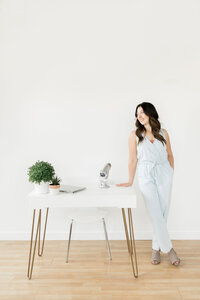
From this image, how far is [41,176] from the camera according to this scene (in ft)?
7.78

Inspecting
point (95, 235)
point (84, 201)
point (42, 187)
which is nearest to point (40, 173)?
point (42, 187)

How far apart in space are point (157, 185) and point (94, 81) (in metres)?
1.34

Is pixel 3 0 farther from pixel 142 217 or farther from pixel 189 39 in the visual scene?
pixel 142 217

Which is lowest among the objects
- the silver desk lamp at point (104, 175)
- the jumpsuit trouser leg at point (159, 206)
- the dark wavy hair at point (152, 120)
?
the jumpsuit trouser leg at point (159, 206)

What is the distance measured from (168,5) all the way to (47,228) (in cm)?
282

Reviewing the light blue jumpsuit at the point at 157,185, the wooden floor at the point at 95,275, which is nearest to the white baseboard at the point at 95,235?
the wooden floor at the point at 95,275

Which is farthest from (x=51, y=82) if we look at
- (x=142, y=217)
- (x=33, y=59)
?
(x=142, y=217)

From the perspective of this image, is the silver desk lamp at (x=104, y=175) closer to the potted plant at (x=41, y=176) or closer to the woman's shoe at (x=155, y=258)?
the potted plant at (x=41, y=176)

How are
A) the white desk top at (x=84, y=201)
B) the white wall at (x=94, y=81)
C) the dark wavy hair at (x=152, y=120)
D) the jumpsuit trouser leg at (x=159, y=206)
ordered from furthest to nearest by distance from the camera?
1. the white wall at (x=94, y=81)
2. the dark wavy hair at (x=152, y=120)
3. the jumpsuit trouser leg at (x=159, y=206)
4. the white desk top at (x=84, y=201)

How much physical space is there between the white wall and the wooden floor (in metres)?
0.52

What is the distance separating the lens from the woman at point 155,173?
2.54 meters

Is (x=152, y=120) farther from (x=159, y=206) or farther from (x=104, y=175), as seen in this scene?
(x=159, y=206)

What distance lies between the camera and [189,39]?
307cm

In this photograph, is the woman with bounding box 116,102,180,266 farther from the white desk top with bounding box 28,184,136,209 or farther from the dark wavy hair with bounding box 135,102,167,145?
the white desk top with bounding box 28,184,136,209
